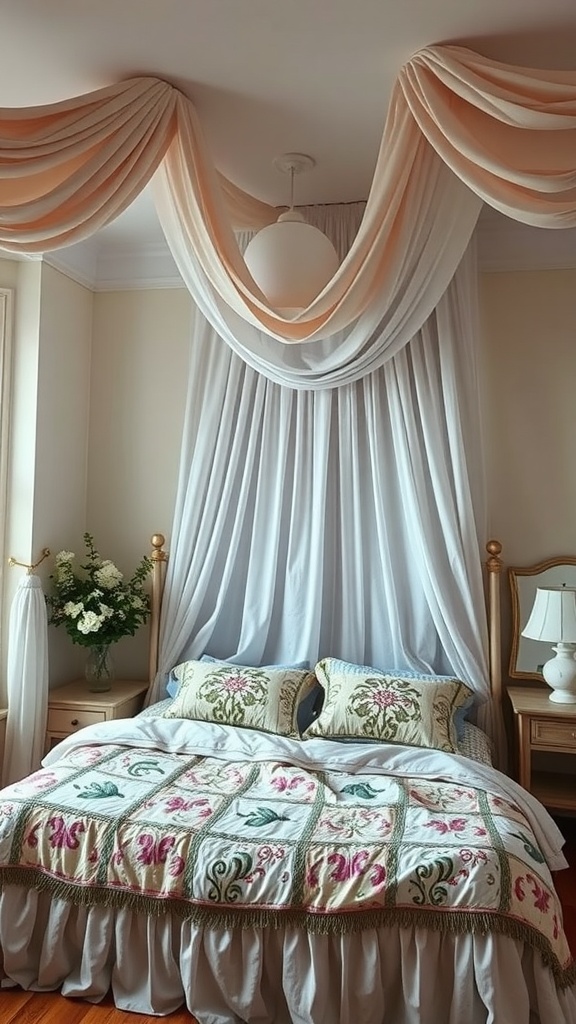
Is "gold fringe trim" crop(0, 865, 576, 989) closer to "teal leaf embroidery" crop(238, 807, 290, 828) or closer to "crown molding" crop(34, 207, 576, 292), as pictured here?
"teal leaf embroidery" crop(238, 807, 290, 828)

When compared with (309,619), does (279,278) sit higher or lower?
higher

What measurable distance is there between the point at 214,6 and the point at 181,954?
2565mm

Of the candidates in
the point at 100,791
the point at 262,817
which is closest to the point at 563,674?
the point at 262,817

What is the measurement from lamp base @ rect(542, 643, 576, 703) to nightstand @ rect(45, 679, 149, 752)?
184 centimetres

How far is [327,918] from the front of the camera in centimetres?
197

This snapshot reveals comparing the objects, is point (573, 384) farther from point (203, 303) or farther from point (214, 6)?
point (214, 6)

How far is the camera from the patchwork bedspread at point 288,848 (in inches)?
77.1

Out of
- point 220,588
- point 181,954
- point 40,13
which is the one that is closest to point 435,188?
point 40,13

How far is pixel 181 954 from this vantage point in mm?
2062

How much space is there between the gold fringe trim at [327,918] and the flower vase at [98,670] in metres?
1.43

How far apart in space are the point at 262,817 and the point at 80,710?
1.41 meters

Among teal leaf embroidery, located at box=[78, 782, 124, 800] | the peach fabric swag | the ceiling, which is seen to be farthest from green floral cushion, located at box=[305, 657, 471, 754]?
the ceiling

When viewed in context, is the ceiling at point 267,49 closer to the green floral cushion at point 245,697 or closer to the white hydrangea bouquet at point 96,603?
the white hydrangea bouquet at point 96,603

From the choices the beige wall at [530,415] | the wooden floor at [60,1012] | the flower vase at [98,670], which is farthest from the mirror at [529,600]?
the wooden floor at [60,1012]
